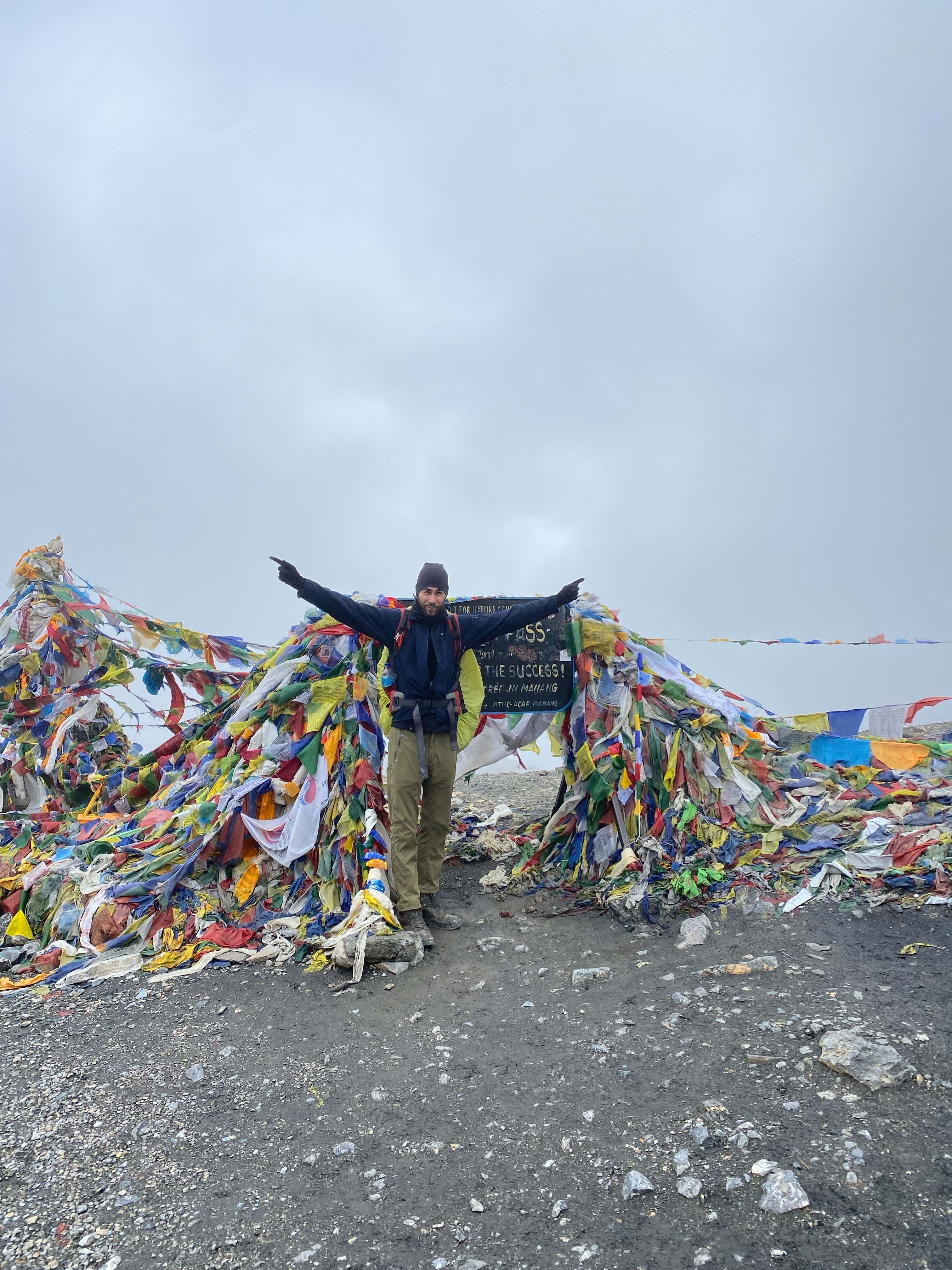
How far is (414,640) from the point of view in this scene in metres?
6.82

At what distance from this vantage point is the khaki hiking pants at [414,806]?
21.8 ft

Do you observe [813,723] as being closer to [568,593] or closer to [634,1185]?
[568,593]

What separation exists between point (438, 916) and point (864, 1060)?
12.0 ft

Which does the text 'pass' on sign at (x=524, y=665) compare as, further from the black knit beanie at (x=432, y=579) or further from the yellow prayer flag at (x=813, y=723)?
the yellow prayer flag at (x=813, y=723)

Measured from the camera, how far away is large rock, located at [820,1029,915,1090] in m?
3.88

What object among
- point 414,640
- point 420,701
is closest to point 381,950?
point 420,701

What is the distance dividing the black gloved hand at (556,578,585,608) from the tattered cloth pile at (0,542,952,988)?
0.82 m

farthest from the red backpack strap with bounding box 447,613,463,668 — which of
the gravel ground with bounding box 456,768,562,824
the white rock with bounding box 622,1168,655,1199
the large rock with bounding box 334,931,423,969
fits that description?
the white rock with bounding box 622,1168,655,1199

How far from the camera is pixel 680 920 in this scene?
6.39 metres

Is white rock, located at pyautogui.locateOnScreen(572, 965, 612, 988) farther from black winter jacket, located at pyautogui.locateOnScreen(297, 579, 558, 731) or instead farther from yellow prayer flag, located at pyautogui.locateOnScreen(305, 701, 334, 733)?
yellow prayer flag, located at pyautogui.locateOnScreen(305, 701, 334, 733)

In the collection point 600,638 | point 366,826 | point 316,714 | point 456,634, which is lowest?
point 366,826

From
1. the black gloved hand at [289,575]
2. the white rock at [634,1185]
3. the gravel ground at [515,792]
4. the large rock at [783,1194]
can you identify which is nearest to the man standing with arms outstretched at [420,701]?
the black gloved hand at [289,575]

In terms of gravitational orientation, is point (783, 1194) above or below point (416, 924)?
below

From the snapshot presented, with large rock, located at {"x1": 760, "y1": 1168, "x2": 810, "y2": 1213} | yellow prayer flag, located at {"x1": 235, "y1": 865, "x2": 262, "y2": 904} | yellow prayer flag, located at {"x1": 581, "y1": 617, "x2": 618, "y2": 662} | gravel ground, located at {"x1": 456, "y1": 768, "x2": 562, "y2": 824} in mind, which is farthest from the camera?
gravel ground, located at {"x1": 456, "y1": 768, "x2": 562, "y2": 824}
